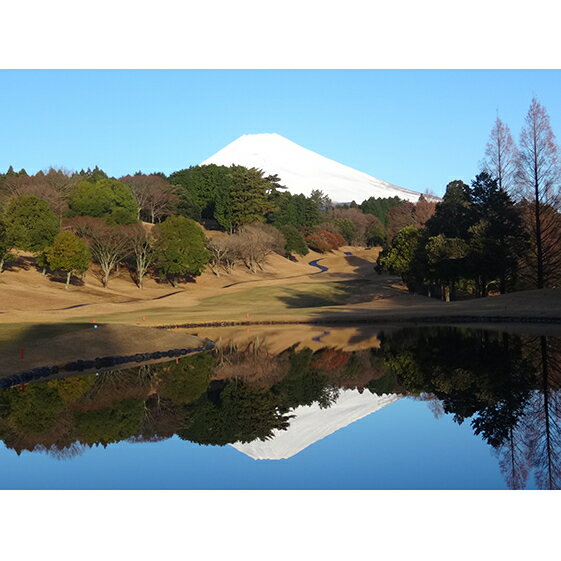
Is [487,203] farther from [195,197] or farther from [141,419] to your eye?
[195,197]

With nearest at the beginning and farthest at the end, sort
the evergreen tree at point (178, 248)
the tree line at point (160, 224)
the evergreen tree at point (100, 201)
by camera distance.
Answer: the tree line at point (160, 224) → the evergreen tree at point (178, 248) → the evergreen tree at point (100, 201)

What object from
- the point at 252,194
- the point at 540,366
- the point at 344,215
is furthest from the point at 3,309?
the point at 344,215

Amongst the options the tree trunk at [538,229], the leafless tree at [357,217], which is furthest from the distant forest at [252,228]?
the leafless tree at [357,217]

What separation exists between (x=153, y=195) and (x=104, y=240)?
1493 inches

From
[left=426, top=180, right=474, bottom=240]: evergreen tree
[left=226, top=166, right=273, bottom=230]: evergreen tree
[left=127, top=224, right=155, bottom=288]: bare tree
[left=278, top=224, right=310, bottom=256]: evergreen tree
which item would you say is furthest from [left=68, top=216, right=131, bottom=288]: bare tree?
[left=278, top=224, right=310, bottom=256]: evergreen tree

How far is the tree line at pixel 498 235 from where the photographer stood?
6150 cm

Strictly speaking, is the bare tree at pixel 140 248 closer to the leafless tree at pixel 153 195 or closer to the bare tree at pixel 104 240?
the bare tree at pixel 104 240

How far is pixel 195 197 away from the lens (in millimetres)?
130625

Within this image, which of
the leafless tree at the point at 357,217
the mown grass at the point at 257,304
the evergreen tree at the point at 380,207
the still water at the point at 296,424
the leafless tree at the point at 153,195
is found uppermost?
the evergreen tree at the point at 380,207

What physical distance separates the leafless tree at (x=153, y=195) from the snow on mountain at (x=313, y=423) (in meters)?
98.4

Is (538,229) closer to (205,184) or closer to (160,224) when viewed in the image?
(160,224)

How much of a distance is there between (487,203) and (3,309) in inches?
1759

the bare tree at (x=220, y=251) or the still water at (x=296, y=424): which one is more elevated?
the bare tree at (x=220, y=251)

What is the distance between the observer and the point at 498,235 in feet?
210
